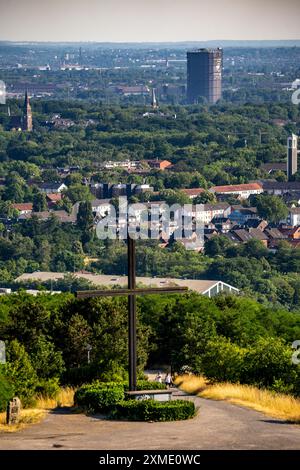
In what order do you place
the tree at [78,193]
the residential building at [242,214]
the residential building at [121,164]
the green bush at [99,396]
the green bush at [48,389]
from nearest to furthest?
the green bush at [99,396] → the green bush at [48,389] → the residential building at [242,214] → the tree at [78,193] → the residential building at [121,164]

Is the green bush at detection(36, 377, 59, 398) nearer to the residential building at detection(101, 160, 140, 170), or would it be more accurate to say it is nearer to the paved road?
the paved road

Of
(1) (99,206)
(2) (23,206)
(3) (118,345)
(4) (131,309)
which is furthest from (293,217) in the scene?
(4) (131,309)

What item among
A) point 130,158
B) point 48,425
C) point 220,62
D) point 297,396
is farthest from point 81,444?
point 220,62

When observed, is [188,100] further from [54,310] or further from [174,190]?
[54,310]

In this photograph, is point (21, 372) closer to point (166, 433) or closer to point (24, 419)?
point (24, 419)

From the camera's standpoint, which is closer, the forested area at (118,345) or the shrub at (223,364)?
the forested area at (118,345)

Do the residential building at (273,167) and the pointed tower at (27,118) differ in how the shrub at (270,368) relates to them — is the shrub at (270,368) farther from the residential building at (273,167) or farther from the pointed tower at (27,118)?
the pointed tower at (27,118)

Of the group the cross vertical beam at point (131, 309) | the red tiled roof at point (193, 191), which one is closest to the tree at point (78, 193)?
the red tiled roof at point (193, 191)

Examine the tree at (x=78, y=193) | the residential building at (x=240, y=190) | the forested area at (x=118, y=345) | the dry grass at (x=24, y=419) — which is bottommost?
the residential building at (x=240, y=190)
